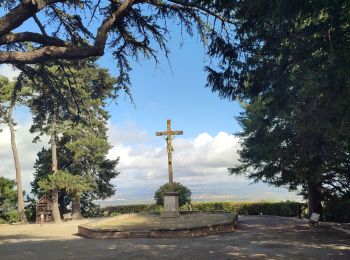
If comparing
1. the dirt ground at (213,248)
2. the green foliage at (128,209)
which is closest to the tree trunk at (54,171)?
the green foliage at (128,209)

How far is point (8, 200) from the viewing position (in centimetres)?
3559

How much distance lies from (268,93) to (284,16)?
9.76ft

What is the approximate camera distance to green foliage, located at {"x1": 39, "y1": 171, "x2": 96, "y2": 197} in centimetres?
3391

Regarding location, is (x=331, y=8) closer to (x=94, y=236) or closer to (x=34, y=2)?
(x=34, y=2)

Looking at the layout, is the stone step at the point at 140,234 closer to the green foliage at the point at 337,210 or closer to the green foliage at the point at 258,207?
the green foliage at the point at 337,210

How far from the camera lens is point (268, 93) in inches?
388

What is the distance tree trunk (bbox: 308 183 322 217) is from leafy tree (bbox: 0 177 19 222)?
2432cm

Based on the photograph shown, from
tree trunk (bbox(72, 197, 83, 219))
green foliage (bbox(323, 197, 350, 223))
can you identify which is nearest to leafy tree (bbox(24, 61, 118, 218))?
tree trunk (bbox(72, 197, 83, 219))

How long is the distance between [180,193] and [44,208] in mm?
11693

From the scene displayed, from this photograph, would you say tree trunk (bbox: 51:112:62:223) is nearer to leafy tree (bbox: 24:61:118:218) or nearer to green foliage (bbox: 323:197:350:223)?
leafy tree (bbox: 24:61:118:218)

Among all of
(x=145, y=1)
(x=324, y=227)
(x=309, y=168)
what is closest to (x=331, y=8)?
(x=145, y=1)

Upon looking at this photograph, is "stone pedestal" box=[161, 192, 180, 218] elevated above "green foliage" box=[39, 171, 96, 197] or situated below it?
below

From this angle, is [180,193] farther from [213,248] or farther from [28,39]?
[28,39]

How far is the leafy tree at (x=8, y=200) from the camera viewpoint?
34.9m
